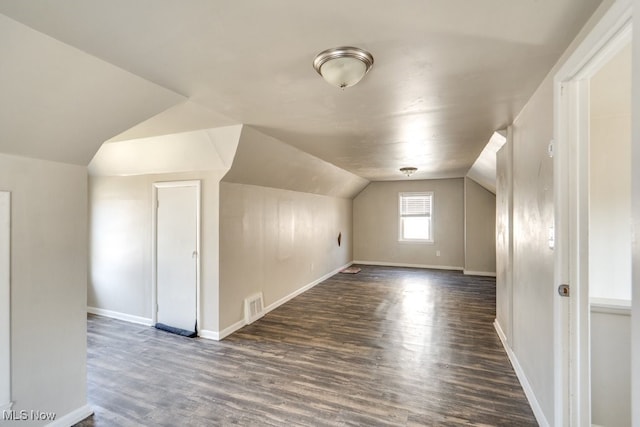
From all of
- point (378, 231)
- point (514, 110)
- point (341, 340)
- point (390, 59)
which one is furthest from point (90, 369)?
point (378, 231)

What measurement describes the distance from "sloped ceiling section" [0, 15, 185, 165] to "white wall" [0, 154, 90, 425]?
0.56ft

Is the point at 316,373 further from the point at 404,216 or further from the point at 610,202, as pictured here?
the point at 404,216

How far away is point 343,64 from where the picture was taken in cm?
157

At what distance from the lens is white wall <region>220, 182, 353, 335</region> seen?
11.7ft

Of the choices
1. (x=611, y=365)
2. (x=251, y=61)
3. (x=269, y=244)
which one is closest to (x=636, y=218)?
(x=611, y=365)

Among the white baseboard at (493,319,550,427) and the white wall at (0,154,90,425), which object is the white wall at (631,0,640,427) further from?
the white wall at (0,154,90,425)

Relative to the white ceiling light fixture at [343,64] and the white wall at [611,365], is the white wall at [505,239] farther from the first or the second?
the white ceiling light fixture at [343,64]

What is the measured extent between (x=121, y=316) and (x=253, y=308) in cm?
188

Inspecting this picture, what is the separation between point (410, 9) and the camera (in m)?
1.20

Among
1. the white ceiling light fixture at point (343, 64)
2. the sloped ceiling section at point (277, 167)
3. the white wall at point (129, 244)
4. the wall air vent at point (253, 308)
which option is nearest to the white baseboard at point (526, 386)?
the white ceiling light fixture at point (343, 64)

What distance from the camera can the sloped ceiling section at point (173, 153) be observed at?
3.08 m

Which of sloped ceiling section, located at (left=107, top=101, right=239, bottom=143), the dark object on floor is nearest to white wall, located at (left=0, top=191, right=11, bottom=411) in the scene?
sloped ceiling section, located at (left=107, top=101, right=239, bottom=143)

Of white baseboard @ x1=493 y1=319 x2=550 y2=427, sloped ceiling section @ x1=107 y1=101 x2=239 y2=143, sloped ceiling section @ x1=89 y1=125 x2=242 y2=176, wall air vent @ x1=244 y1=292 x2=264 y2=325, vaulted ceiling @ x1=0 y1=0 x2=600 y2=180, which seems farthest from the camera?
wall air vent @ x1=244 y1=292 x2=264 y2=325

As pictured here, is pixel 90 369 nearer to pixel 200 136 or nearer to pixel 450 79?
pixel 200 136
